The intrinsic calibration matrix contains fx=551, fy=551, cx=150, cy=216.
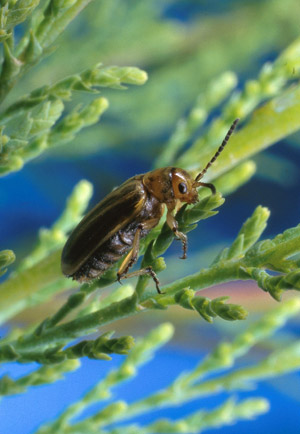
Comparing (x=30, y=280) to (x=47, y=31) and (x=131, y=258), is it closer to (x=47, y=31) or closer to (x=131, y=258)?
(x=131, y=258)

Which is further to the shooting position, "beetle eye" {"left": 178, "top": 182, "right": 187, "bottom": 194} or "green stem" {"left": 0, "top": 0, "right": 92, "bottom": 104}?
"beetle eye" {"left": 178, "top": 182, "right": 187, "bottom": 194}

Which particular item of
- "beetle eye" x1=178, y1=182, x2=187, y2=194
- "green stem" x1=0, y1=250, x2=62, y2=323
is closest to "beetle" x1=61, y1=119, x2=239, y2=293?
"beetle eye" x1=178, y1=182, x2=187, y2=194

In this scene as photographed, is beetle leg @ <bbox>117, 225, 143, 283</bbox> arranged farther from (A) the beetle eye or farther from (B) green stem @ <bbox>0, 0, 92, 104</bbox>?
(B) green stem @ <bbox>0, 0, 92, 104</bbox>

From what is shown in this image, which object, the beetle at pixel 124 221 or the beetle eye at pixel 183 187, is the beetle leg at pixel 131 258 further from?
the beetle eye at pixel 183 187

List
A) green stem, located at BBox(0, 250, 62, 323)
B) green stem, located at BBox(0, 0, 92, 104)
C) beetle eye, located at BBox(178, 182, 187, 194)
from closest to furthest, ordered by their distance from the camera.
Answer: green stem, located at BBox(0, 0, 92, 104) < beetle eye, located at BBox(178, 182, 187, 194) < green stem, located at BBox(0, 250, 62, 323)

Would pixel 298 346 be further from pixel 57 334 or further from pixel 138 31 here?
pixel 138 31

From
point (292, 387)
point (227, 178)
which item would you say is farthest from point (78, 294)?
point (292, 387)

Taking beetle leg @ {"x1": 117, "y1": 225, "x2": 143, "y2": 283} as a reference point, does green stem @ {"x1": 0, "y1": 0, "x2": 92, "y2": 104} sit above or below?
above
